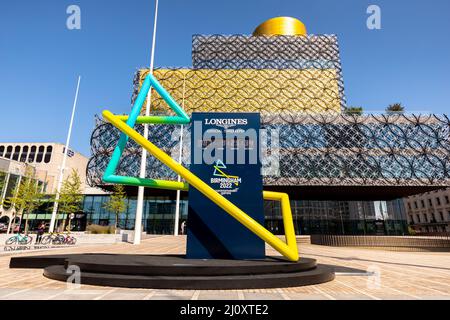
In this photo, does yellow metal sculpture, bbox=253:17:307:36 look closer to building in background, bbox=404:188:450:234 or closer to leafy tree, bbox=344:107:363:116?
leafy tree, bbox=344:107:363:116

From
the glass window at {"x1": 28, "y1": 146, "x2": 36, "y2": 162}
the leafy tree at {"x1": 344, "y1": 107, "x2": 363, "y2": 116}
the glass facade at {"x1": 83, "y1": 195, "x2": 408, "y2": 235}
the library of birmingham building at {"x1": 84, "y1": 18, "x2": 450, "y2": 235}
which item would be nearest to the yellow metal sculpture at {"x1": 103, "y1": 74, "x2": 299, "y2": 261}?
the library of birmingham building at {"x1": 84, "y1": 18, "x2": 450, "y2": 235}

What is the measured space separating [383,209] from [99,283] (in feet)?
174

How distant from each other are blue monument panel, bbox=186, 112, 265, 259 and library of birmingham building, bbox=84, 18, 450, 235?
31.5m

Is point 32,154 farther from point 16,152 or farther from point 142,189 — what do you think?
point 142,189

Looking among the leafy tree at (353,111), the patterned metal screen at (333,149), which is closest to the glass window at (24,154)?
the patterned metal screen at (333,149)

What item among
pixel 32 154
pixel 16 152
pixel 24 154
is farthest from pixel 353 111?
pixel 16 152

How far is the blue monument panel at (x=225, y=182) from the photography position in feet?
24.9

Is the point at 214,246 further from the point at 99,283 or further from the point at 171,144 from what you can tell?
the point at 171,144

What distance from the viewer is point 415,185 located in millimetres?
38406

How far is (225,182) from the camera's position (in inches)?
311

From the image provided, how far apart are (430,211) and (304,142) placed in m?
52.0

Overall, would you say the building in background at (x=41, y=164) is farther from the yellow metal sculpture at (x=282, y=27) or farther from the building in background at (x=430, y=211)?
the building in background at (x=430, y=211)

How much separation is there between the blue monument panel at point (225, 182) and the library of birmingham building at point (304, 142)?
31463 mm

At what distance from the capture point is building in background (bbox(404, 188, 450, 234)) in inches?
2437
